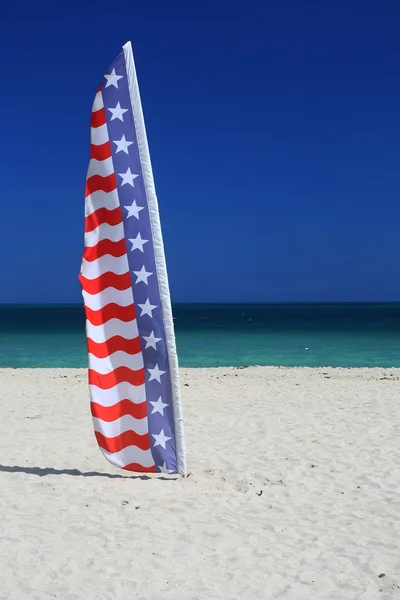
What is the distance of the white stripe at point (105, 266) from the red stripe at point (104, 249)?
3 centimetres

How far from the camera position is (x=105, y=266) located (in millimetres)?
6281

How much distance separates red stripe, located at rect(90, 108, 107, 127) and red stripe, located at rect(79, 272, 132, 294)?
1.60 metres

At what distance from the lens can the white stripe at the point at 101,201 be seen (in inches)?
244

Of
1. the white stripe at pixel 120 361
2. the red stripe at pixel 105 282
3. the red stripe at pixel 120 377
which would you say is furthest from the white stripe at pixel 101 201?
the red stripe at pixel 120 377

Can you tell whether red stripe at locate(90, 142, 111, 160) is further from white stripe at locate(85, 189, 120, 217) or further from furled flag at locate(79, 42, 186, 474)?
white stripe at locate(85, 189, 120, 217)

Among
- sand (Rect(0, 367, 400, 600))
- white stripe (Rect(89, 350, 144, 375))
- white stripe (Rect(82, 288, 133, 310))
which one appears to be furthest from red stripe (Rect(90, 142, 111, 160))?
sand (Rect(0, 367, 400, 600))

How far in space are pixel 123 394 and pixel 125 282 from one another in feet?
4.02

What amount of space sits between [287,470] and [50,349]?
89.1 feet

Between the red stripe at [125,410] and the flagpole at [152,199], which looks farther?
the red stripe at [125,410]

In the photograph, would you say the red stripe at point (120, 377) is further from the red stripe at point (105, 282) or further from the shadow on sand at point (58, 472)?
the shadow on sand at point (58, 472)

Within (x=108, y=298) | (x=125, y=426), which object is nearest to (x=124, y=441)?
(x=125, y=426)

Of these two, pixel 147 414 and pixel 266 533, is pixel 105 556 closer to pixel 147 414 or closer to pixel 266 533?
pixel 266 533

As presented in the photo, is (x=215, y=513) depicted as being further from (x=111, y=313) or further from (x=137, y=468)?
(x=111, y=313)

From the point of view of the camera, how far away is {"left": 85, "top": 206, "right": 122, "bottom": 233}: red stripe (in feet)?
20.4
